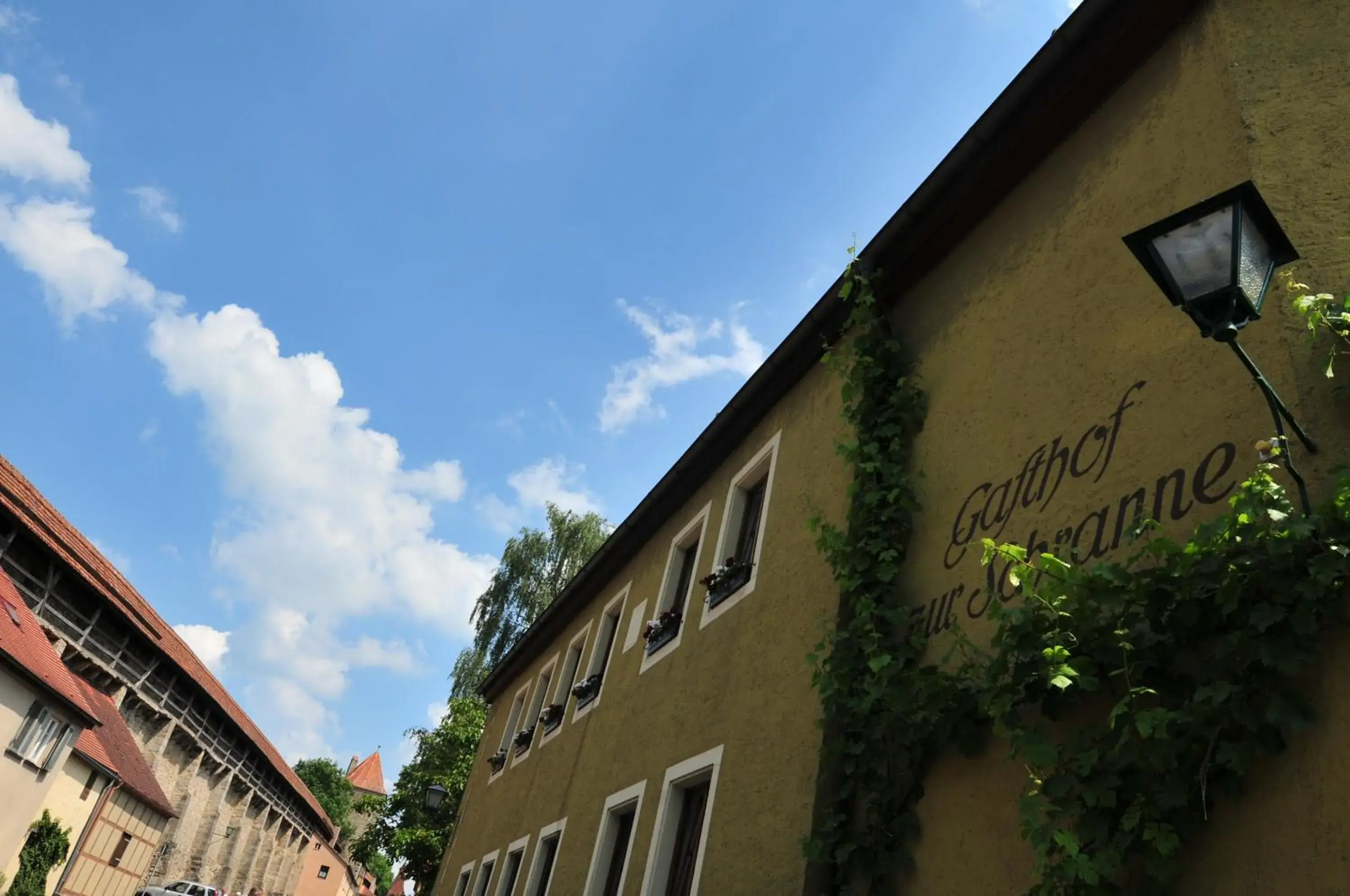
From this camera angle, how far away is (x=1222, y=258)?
341 centimetres

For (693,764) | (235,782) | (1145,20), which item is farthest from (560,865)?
(235,782)

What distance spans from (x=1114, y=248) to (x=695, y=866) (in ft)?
17.7

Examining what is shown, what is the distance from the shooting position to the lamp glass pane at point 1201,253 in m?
3.40

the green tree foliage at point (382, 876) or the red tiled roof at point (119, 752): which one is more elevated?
the green tree foliage at point (382, 876)

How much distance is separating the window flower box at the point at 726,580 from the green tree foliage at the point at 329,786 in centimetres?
9478

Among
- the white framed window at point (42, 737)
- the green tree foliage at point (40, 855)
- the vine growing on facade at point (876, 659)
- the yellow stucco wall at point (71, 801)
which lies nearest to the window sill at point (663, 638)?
the vine growing on facade at point (876, 659)

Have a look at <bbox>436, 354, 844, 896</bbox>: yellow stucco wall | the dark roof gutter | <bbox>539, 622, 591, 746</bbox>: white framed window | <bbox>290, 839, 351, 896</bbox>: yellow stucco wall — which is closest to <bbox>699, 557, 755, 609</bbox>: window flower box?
<bbox>436, 354, 844, 896</bbox>: yellow stucco wall

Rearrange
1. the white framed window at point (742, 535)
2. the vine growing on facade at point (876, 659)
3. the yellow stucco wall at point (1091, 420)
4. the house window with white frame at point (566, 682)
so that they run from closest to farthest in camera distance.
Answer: the yellow stucco wall at point (1091, 420) < the vine growing on facade at point (876, 659) < the white framed window at point (742, 535) < the house window with white frame at point (566, 682)

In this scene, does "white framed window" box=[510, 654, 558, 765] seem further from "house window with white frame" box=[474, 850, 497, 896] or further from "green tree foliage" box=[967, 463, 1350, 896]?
"green tree foliage" box=[967, 463, 1350, 896]

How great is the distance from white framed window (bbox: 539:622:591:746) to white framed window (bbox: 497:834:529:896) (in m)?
1.46

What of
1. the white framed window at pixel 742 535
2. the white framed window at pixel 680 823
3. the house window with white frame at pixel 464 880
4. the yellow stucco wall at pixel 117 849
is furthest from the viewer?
the yellow stucco wall at pixel 117 849

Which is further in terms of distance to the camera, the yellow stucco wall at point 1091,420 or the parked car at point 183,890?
the parked car at point 183,890

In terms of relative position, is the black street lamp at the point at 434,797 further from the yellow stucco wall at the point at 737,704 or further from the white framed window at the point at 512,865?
the yellow stucco wall at the point at 737,704

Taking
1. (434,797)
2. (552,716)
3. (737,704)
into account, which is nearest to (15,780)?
(434,797)
